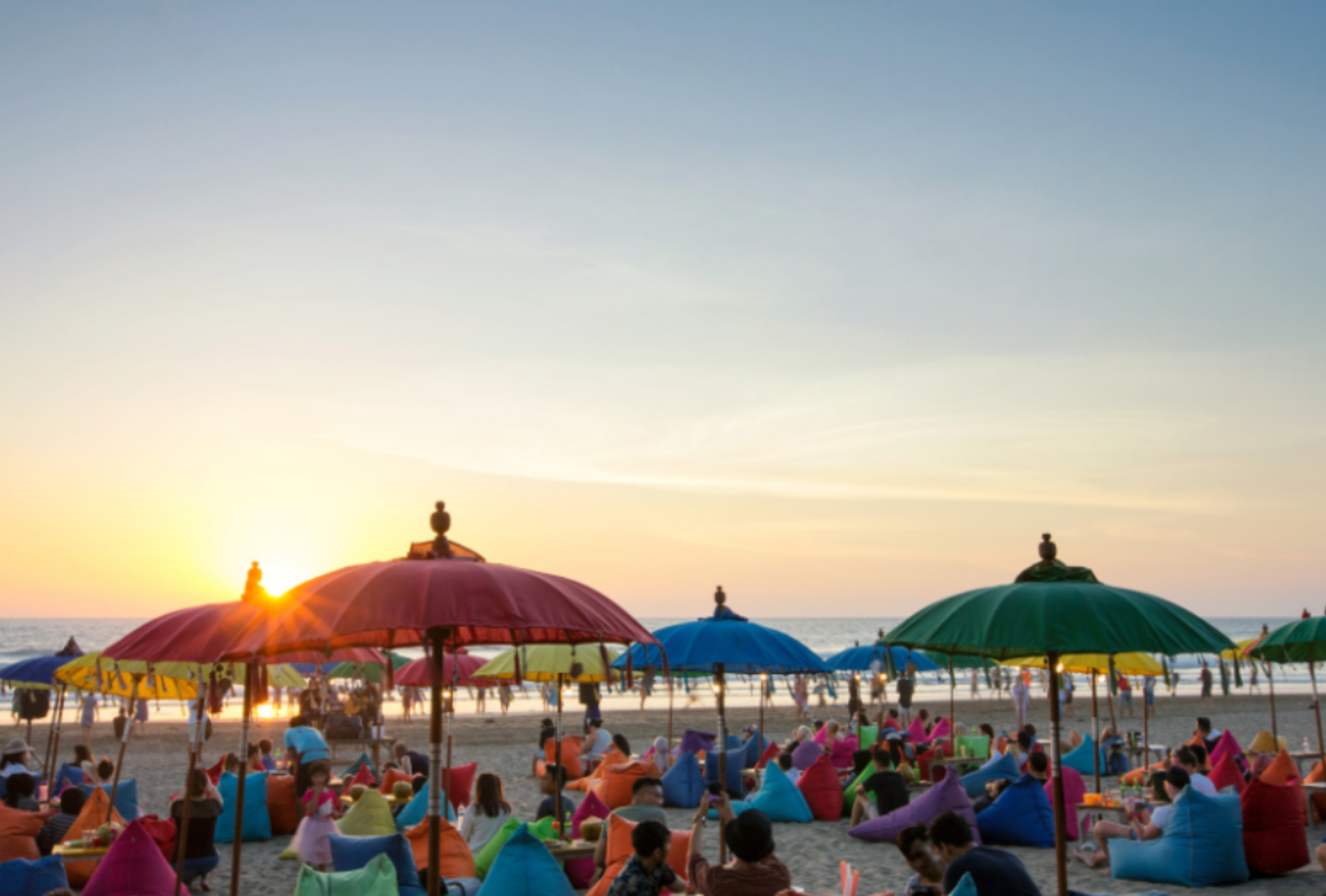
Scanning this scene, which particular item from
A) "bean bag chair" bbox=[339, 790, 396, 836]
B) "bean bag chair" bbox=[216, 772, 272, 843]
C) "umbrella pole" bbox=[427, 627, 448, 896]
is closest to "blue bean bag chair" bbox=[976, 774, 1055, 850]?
"bean bag chair" bbox=[339, 790, 396, 836]

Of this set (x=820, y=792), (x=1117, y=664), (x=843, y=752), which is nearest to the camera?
(x=820, y=792)

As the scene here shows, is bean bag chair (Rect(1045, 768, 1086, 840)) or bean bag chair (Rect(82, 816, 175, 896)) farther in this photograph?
bean bag chair (Rect(1045, 768, 1086, 840))

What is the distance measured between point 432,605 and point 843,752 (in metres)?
14.4

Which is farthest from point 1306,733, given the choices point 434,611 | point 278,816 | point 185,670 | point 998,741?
point 434,611

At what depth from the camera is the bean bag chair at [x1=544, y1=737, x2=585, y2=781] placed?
59.8 ft

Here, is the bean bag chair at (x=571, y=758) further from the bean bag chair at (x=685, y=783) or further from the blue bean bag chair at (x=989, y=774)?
the blue bean bag chair at (x=989, y=774)

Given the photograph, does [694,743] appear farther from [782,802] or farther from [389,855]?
[389,855]

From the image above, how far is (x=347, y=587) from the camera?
492 centimetres

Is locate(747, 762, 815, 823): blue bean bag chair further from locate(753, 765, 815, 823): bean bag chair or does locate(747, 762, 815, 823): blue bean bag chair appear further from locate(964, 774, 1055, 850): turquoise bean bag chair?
locate(964, 774, 1055, 850): turquoise bean bag chair

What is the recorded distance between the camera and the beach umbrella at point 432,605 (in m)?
4.73

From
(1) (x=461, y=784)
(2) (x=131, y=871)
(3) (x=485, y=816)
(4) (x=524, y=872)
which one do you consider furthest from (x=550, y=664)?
(2) (x=131, y=871)

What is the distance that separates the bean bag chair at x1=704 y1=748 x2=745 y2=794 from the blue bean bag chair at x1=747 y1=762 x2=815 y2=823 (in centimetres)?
120

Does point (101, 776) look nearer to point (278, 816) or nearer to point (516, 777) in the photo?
point (278, 816)

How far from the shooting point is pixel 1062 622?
5.53 m
